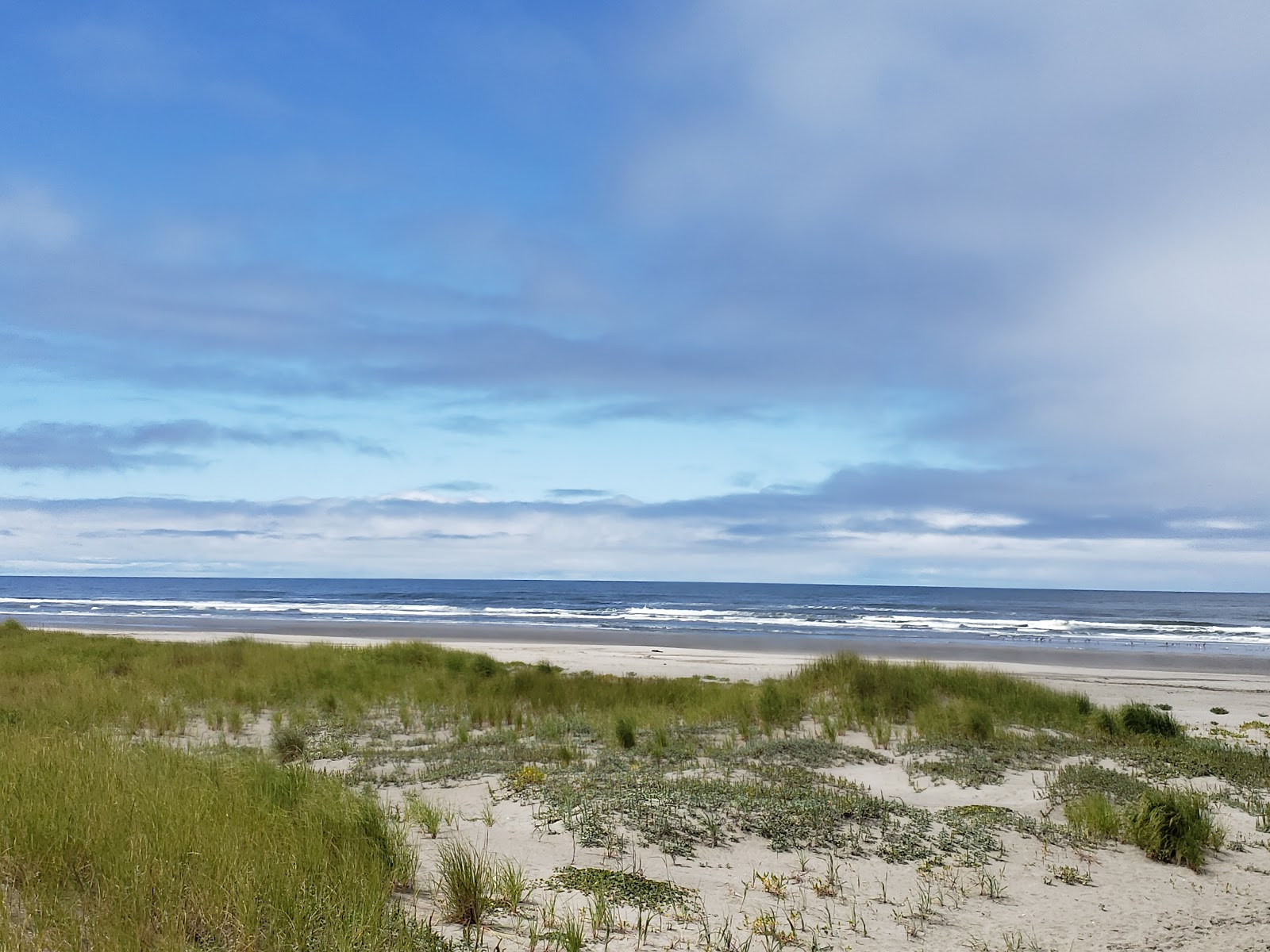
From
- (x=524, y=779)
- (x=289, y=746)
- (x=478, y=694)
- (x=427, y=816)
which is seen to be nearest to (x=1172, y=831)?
(x=524, y=779)

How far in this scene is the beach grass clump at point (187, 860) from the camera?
4.49 m

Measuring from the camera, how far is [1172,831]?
8094 mm

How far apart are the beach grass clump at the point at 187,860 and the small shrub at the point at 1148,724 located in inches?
497

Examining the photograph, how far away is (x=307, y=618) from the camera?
63.4m

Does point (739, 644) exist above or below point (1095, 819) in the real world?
below

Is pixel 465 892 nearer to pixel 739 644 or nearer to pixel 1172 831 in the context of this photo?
pixel 1172 831

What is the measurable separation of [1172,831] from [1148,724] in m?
6.63

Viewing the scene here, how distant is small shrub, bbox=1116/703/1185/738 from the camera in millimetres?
13672

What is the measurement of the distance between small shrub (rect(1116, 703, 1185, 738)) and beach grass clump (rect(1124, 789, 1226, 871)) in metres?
5.61

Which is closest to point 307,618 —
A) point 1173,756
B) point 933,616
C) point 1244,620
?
point 933,616

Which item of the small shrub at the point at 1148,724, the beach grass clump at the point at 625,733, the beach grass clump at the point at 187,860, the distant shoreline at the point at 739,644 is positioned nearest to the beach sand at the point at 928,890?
the beach grass clump at the point at 187,860

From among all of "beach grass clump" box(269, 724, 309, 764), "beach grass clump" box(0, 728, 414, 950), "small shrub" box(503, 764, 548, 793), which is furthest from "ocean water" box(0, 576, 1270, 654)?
"beach grass clump" box(0, 728, 414, 950)

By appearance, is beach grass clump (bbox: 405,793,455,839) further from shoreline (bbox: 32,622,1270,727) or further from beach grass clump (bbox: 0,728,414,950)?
shoreline (bbox: 32,622,1270,727)

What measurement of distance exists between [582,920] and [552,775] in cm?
476
